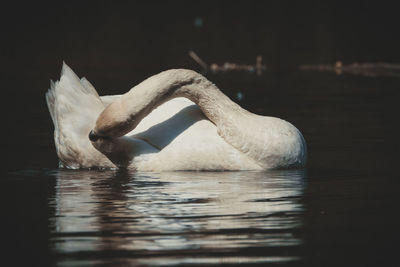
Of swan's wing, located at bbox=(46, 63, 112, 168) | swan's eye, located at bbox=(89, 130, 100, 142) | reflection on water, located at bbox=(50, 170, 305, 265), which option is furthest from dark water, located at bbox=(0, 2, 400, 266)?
swan's eye, located at bbox=(89, 130, 100, 142)

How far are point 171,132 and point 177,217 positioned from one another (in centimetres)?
297

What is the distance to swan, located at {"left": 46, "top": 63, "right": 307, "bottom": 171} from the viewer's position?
1173cm

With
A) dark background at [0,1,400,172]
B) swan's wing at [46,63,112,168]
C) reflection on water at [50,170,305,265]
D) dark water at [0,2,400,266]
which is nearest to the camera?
reflection on water at [50,170,305,265]

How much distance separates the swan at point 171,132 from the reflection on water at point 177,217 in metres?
0.19

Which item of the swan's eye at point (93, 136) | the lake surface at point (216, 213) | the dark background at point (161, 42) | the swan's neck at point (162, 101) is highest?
the dark background at point (161, 42)

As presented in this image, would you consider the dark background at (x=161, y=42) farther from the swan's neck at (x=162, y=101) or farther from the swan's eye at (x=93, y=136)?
the swan's neck at (x=162, y=101)

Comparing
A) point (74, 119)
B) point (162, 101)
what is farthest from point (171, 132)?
point (74, 119)

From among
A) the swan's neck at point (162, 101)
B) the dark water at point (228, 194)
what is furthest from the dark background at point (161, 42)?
the swan's neck at point (162, 101)

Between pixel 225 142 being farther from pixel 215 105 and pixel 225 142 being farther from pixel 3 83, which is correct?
pixel 3 83

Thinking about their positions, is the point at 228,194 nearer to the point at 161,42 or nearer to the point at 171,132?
the point at 171,132

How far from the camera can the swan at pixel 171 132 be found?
11734mm

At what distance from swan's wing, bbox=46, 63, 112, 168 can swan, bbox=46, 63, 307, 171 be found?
0.01m

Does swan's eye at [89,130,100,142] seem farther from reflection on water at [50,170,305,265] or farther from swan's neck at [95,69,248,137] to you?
reflection on water at [50,170,305,265]

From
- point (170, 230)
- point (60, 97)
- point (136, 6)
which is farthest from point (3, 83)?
point (136, 6)
